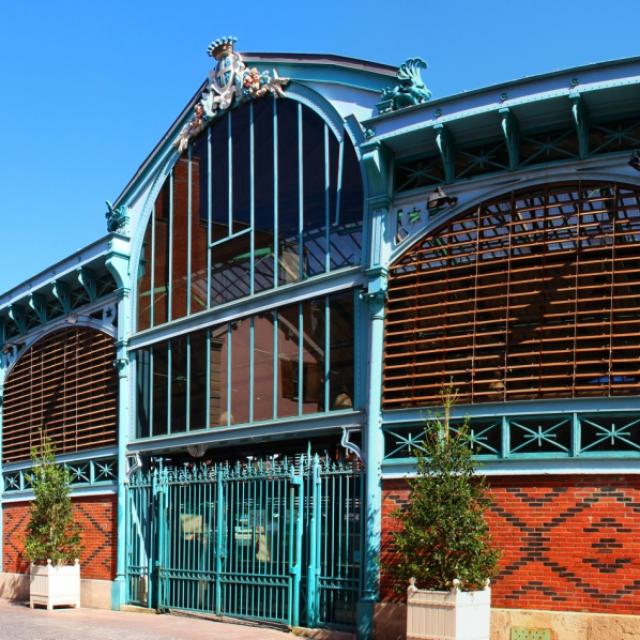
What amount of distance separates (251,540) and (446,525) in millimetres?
5078

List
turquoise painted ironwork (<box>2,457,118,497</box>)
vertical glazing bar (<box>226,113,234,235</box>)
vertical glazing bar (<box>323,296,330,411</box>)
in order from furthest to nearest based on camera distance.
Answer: turquoise painted ironwork (<box>2,457,118,497</box>) → vertical glazing bar (<box>226,113,234,235</box>) → vertical glazing bar (<box>323,296,330,411</box>)

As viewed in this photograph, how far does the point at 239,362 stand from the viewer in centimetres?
1819

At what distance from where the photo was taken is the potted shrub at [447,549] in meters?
12.6

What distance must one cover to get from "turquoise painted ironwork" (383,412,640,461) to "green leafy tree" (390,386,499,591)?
1.56ft

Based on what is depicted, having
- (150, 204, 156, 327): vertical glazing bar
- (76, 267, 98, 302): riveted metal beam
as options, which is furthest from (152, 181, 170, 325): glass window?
(76, 267, 98, 302): riveted metal beam

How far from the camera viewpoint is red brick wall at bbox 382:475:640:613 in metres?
12.5

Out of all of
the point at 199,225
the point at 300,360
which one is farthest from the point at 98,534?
the point at 300,360

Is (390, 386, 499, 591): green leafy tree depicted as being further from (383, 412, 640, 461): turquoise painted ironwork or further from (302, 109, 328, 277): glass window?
(302, 109, 328, 277): glass window

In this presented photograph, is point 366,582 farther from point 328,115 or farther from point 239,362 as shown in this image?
point 328,115

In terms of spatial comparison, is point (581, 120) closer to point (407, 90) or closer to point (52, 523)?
point (407, 90)

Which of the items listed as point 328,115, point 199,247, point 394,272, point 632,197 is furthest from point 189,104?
point 632,197

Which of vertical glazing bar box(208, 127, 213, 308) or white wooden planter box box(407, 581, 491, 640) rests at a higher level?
vertical glazing bar box(208, 127, 213, 308)

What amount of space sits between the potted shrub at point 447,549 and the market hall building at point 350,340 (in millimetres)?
598

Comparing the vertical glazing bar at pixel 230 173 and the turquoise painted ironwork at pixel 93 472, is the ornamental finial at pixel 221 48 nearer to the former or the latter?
the vertical glazing bar at pixel 230 173
